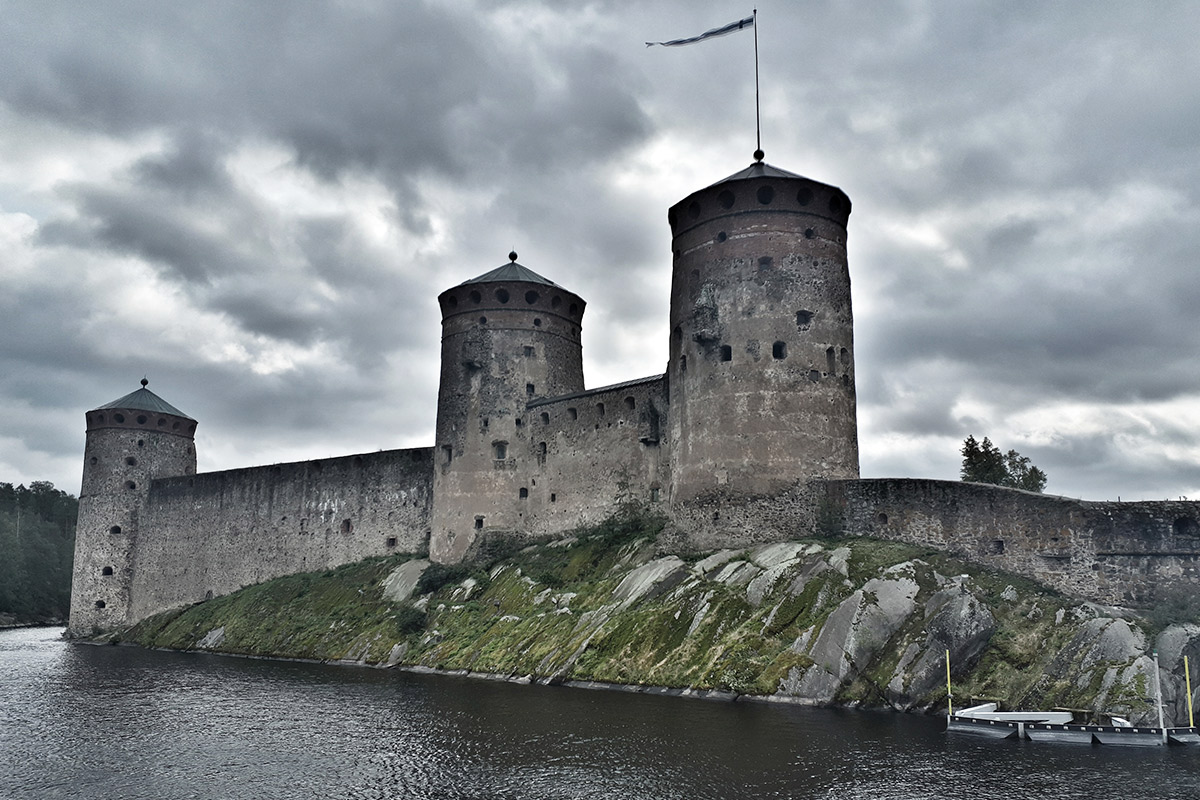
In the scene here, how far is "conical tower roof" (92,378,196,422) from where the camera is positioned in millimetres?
61156

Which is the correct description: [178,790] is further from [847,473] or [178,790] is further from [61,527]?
[61,527]

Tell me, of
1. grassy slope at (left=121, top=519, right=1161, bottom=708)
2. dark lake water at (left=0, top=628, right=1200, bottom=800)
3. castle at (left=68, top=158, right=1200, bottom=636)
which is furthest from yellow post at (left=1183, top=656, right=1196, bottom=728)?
castle at (left=68, top=158, right=1200, bottom=636)

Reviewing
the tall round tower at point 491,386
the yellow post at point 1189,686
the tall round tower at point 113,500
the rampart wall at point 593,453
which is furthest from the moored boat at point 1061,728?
the tall round tower at point 113,500

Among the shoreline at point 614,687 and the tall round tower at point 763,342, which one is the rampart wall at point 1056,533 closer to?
the tall round tower at point 763,342

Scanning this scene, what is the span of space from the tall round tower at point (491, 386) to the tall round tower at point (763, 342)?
33.6 feet

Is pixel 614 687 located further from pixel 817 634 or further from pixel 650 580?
pixel 817 634

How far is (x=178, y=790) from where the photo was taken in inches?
739

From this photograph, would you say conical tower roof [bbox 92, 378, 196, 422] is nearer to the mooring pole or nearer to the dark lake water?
the dark lake water

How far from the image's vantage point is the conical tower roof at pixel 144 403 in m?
61.2

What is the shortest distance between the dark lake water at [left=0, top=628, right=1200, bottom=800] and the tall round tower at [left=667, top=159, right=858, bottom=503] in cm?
1007

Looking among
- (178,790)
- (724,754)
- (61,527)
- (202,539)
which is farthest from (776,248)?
(61,527)

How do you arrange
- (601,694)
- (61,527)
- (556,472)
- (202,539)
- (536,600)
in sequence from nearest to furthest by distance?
(601,694) < (536,600) < (556,472) < (202,539) < (61,527)

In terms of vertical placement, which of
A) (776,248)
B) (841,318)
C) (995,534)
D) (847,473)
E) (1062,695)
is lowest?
(1062,695)

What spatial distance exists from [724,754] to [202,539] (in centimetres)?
4530
